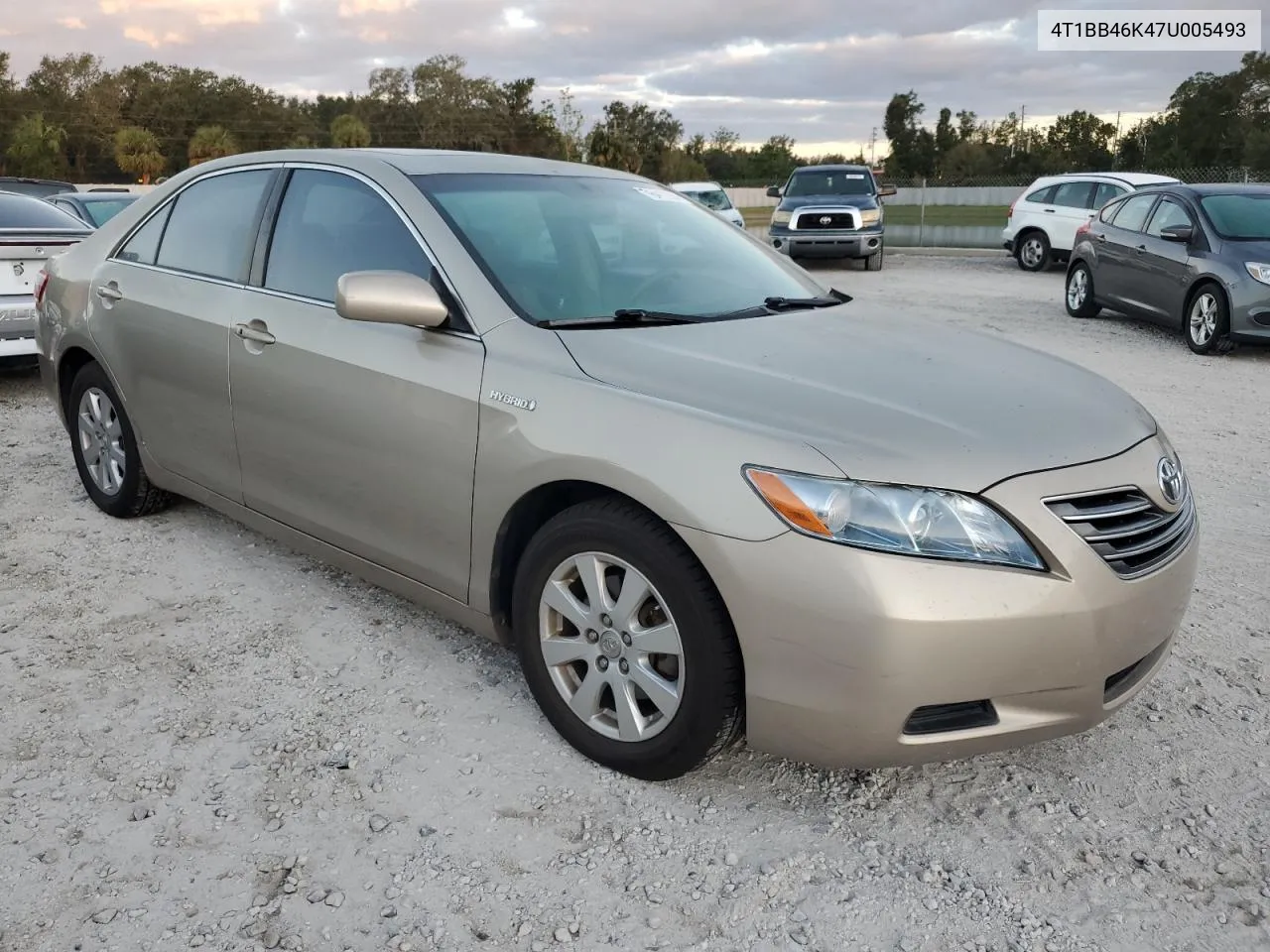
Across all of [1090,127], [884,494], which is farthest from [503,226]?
[1090,127]

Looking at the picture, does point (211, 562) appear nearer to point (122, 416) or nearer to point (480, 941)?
point (122, 416)

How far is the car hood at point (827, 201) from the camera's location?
1831 centimetres

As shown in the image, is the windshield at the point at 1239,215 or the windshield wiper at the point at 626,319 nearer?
the windshield wiper at the point at 626,319

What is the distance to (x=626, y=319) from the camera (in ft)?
10.6

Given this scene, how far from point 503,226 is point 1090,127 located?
209 ft

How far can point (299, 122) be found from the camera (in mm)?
68250

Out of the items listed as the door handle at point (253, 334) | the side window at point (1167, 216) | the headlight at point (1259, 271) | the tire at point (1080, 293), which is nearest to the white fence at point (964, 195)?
the tire at point (1080, 293)

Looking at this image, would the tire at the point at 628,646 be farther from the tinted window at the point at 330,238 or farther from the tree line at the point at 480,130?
the tree line at the point at 480,130

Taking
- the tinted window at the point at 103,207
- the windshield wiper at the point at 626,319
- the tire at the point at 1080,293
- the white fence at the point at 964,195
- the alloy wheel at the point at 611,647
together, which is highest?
the white fence at the point at 964,195

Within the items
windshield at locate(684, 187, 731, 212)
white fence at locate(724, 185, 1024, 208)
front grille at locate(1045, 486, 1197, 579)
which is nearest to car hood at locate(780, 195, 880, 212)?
windshield at locate(684, 187, 731, 212)

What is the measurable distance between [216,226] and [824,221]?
15.2m

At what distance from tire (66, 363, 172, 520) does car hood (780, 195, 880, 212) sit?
15143 mm

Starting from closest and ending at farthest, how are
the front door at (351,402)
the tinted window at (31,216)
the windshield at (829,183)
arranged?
the front door at (351,402) < the tinted window at (31,216) < the windshield at (829,183)

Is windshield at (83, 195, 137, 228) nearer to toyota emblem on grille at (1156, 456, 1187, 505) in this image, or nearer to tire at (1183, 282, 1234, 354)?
tire at (1183, 282, 1234, 354)
